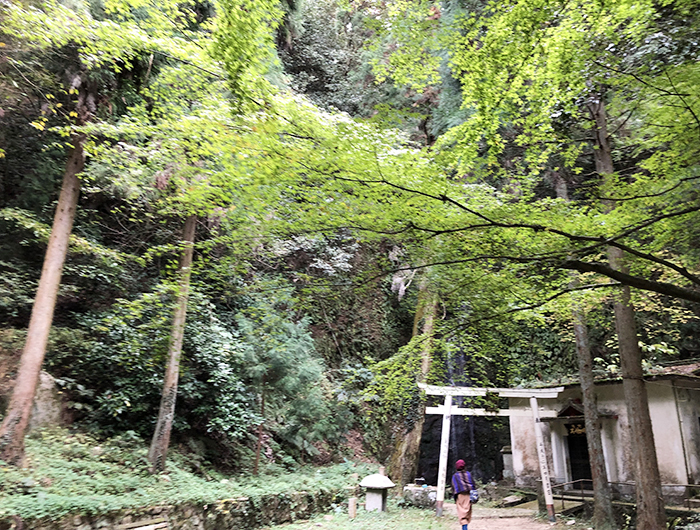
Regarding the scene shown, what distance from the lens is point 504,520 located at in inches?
407

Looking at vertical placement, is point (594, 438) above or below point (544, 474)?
above

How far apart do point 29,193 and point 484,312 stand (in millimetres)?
10852

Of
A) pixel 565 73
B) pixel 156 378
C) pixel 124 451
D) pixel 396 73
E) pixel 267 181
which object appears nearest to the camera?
pixel 267 181

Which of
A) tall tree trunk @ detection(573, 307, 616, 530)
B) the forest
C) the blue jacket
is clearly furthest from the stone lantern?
tall tree trunk @ detection(573, 307, 616, 530)

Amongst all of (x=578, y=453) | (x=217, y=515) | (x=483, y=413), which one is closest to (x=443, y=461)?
(x=483, y=413)

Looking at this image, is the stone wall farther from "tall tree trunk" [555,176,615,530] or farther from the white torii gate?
"tall tree trunk" [555,176,615,530]

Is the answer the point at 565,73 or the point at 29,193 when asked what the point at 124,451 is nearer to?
the point at 29,193

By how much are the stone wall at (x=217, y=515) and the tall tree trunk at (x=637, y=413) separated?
22.6 feet

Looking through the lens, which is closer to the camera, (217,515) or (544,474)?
(217,515)

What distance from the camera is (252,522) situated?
8.67 meters

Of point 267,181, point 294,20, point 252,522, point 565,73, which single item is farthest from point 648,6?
point 294,20

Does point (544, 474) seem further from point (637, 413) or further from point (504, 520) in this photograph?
point (637, 413)

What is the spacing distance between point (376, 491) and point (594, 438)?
510cm

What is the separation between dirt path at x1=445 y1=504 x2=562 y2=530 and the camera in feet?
30.8
